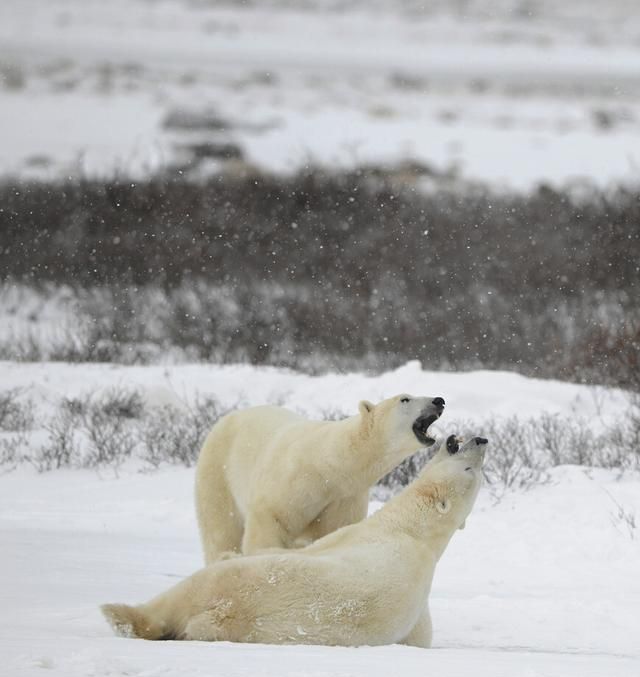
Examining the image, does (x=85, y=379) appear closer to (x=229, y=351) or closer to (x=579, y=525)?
(x=229, y=351)

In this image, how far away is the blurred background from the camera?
1513cm

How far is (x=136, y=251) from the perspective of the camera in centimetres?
1891

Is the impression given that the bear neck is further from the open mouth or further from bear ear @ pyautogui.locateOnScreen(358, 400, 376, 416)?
the open mouth

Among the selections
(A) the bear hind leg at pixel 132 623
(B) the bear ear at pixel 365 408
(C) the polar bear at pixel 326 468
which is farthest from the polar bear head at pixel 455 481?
(A) the bear hind leg at pixel 132 623

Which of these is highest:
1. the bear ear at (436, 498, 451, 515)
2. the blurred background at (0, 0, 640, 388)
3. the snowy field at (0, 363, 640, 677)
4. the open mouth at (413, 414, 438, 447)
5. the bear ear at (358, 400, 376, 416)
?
the bear ear at (358, 400, 376, 416)

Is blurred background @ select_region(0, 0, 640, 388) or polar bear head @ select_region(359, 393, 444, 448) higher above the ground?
polar bear head @ select_region(359, 393, 444, 448)

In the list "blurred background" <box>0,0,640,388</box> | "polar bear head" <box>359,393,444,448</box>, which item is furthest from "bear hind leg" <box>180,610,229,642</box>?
"blurred background" <box>0,0,640,388</box>

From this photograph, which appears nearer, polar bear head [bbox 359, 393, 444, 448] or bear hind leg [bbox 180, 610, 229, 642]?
bear hind leg [bbox 180, 610, 229, 642]

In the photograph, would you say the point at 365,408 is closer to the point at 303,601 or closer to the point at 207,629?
the point at 303,601

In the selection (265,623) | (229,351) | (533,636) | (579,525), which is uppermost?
(265,623)

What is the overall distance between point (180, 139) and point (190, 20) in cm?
4014

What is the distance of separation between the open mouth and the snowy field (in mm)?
660

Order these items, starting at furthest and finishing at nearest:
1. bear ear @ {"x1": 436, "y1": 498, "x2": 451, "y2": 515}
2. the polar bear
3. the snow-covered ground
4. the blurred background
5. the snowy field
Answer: the snow-covered ground < the blurred background < the polar bear < bear ear @ {"x1": 436, "y1": 498, "x2": 451, "y2": 515} < the snowy field

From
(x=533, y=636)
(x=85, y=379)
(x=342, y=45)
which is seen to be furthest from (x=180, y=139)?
(x=342, y=45)
